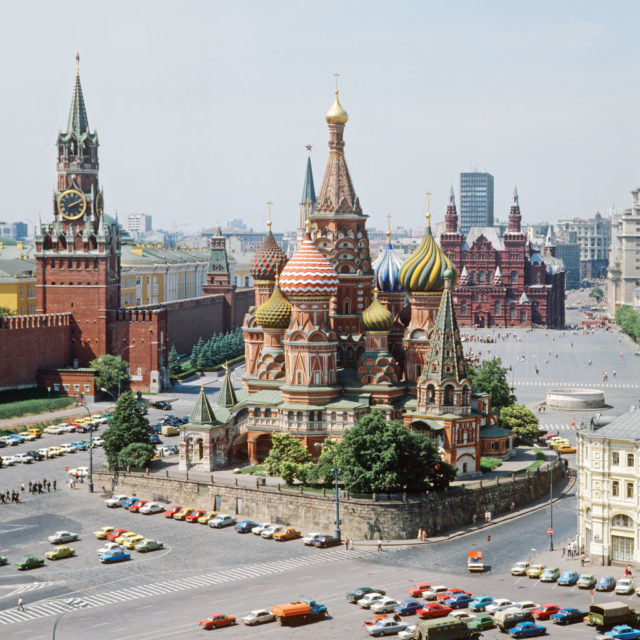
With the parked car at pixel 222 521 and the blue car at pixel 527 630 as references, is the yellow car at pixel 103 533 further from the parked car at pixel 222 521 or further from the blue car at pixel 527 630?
the blue car at pixel 527 630

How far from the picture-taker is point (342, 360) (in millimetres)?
87750

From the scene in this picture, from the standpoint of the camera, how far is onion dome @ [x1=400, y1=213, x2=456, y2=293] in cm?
8662

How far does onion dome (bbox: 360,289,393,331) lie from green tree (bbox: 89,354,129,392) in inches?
1570

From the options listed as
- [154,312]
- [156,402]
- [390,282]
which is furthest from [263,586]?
[154,312]

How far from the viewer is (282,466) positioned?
75.9 metres

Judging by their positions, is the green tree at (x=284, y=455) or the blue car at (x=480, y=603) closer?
the blue car at (x=480, y=603)

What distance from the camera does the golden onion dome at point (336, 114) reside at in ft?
303

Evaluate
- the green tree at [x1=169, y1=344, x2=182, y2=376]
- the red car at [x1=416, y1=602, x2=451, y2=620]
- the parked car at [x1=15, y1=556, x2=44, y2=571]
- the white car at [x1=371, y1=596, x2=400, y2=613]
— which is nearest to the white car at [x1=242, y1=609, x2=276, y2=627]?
the white car at [x1=371, y1=596, x2=400, y2=613]

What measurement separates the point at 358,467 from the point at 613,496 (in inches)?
625

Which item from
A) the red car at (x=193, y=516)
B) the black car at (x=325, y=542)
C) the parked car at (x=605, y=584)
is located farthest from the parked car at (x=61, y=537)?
the parked car at (x=605, y=584)

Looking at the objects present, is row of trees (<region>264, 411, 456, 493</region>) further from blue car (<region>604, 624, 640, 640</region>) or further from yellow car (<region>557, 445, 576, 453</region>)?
yellow car (<region>557, 445, 576, 453</region>)

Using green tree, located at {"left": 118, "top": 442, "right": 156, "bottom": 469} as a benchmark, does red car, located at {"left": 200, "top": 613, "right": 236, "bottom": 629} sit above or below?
below

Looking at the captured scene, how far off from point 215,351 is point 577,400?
47.3 meters

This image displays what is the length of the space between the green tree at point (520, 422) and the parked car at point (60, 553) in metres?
39.1
